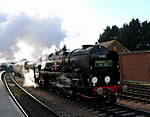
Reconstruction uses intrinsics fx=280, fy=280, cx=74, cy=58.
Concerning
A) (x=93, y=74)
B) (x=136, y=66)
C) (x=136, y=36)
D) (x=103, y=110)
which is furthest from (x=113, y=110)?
(x=136, y=36)

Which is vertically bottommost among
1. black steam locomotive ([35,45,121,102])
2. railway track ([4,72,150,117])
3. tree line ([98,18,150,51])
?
railway track ([4,72,150,117])

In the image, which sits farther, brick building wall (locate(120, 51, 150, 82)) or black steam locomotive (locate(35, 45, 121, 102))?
brick building wall (locate(120, 51, 150, 82))

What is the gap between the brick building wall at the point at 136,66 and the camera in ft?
76.8

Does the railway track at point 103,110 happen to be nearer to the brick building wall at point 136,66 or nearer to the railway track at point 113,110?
the railway track at point 113,110

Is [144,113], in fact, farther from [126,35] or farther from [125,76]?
[126,35]

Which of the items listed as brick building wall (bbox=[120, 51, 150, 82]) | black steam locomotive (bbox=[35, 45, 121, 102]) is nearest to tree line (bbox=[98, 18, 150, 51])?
brick building wall (bbox=[120, 51, 150, 82])

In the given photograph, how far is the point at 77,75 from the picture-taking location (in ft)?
50.0

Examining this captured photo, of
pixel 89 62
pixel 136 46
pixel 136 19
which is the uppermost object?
pixel 136 19

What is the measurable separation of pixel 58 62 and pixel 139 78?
900 centimetres

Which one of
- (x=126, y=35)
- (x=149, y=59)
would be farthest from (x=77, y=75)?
(x=126, y=35)

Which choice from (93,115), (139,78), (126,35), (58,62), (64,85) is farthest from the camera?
(126,35)

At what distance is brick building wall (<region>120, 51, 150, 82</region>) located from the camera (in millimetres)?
23397

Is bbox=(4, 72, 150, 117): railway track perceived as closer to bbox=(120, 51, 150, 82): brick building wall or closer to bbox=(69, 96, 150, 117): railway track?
bbox=(69, 96, 150, 117): railway track

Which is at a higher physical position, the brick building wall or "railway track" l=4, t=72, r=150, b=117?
the brick building wall
